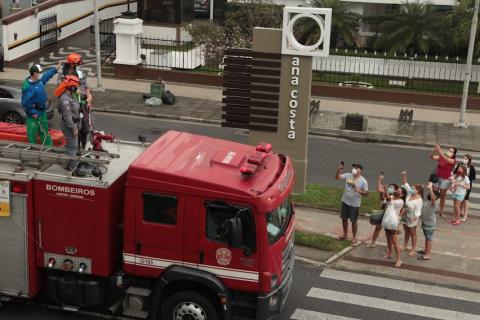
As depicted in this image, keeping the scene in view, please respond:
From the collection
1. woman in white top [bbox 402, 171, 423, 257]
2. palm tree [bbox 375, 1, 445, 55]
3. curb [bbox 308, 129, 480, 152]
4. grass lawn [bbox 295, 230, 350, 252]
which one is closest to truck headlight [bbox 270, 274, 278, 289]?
grass lawn [bbox 295, 230, 350, 252]

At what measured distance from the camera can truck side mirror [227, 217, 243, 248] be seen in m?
8.98

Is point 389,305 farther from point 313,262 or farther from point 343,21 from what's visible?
point 343,21

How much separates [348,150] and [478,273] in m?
9.82

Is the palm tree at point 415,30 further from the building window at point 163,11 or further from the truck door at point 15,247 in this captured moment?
the truck door at point 15,247

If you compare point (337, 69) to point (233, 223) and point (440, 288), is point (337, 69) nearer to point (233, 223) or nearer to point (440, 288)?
point (440, 288)

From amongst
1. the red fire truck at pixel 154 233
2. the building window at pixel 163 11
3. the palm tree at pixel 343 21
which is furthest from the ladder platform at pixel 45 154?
the building window at pixel 163 11

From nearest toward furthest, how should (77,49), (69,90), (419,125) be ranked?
(69,90) < (419,125) < (77,49)

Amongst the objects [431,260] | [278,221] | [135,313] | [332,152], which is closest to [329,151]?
[332,152]

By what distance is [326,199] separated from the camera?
55.2 ft

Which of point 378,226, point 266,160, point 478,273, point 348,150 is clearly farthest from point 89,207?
point 348,150

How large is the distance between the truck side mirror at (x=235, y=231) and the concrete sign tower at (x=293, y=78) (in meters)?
8.06

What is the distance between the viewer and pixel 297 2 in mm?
39125

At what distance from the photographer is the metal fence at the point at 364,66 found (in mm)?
30969

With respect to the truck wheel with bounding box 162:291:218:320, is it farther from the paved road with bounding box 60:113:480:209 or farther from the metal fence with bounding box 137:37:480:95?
the metal fence with bounding box 137:37:480:95
